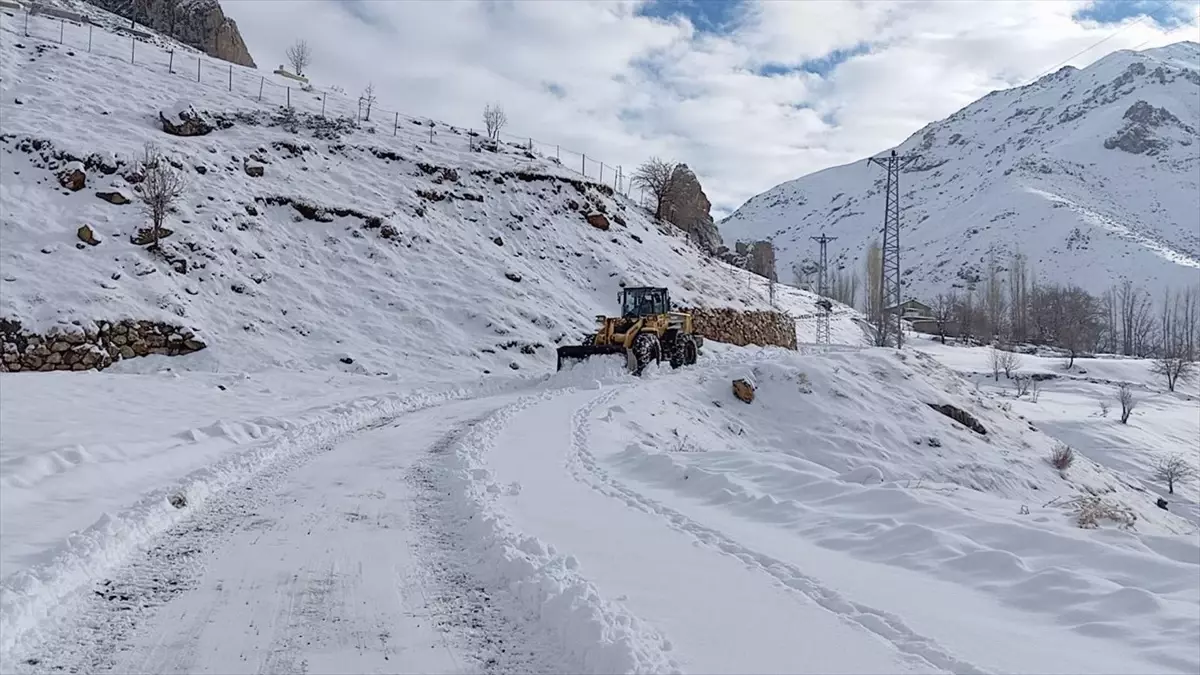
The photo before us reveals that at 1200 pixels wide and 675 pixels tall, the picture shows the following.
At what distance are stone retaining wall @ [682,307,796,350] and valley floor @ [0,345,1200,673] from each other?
29255mm

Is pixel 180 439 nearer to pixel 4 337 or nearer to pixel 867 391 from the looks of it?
pixel 4 337

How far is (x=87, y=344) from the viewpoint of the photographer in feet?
Answer: 70.1

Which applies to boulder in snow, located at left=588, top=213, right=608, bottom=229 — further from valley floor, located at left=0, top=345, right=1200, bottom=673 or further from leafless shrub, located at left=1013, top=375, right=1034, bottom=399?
valley floor, located at left=0, top=345, right=1200, bottom=673

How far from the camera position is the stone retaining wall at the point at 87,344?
20.5 meters

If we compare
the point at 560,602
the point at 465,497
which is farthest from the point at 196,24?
the point at 560,602

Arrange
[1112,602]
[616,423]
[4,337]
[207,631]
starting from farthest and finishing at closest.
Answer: [4,337], [616,423], [1112,602], [207,631]

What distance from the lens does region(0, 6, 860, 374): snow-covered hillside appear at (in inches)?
971

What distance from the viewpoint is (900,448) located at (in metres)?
22.4

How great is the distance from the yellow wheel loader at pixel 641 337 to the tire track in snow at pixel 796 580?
1282 centimetres

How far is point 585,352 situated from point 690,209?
45.0 m

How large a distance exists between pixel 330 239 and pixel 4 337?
14352 millimetres

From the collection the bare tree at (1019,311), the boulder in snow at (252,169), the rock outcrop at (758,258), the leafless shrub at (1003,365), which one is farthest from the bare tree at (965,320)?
the boulder in snow at (252,169)

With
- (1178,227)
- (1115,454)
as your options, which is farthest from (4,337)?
(1178,227)

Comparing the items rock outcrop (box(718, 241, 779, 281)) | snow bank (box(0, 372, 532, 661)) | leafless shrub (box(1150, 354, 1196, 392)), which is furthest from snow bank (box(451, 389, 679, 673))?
rock outcrop (box(718, 241, 779, 281))
